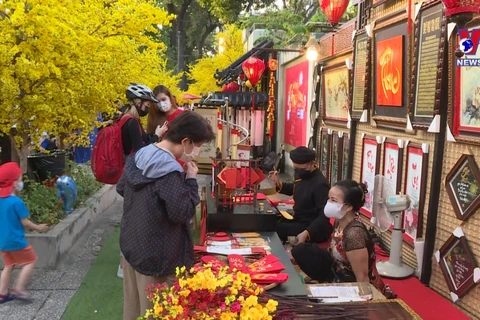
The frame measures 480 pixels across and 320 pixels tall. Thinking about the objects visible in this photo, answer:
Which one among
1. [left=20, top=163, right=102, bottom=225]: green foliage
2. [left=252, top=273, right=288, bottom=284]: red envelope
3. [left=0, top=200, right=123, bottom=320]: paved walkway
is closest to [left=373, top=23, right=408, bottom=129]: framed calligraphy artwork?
[left=252, top=273, right=288, bottom=284]: red envelope

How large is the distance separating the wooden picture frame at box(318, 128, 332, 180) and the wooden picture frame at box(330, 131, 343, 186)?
173 millimetres

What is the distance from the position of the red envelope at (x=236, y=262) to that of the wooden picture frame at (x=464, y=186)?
1.85 meters

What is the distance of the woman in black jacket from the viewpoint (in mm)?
2525

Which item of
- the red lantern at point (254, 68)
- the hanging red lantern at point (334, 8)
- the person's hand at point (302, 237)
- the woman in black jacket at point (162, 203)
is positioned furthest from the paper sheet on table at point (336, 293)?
the red lantern at point (254, 68)

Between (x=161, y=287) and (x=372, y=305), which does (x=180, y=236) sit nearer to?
(x=161, y=287)

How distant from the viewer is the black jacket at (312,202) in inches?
195

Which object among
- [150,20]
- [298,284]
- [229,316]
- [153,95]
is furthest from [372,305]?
[150,20]

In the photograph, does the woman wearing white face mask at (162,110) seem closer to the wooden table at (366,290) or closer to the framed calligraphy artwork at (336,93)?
the wooden table at (366,290)

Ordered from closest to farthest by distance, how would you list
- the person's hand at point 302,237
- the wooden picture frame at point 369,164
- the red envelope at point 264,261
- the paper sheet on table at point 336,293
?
the paper sheet on table at point 336,293, the red envelope at point 264,261, the person's hand at point 302,237, the wooden picture frame at point 369,164

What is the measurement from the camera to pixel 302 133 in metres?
10.7

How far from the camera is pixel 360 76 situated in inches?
241

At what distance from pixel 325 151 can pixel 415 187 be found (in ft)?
12.1

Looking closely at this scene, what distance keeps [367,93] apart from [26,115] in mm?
4350

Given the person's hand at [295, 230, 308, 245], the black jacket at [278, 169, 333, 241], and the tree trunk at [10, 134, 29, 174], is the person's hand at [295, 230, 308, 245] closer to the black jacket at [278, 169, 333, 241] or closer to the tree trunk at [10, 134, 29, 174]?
the black jacket at [278, 169, 333, 241]
